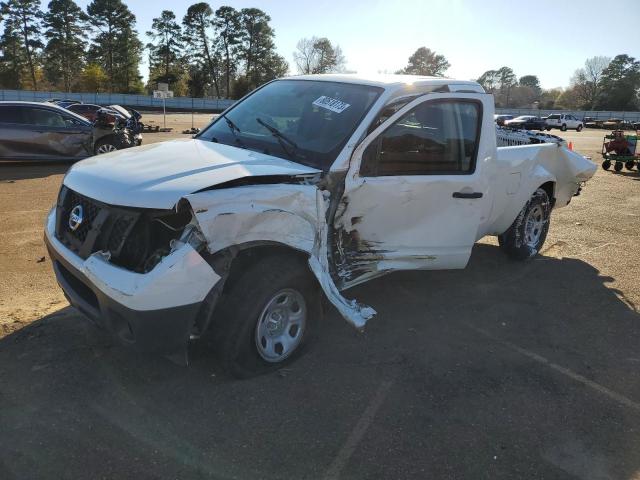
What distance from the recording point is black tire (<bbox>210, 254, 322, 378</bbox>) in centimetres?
318

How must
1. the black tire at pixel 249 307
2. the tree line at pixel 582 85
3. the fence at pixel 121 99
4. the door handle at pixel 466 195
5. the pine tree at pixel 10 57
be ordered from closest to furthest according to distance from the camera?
1. the black tire at pixel 249 307
2. the door handle at pixel 466 195
3. the fence at pixel 121 99
4. the pine tree at pixel 10 57
5. the tree line at pixel 582 85

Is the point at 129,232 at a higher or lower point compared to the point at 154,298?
higher

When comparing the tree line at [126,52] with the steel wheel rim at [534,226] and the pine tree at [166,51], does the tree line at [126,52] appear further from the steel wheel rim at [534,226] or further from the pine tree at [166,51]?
the steel wheel rim at [534,226]

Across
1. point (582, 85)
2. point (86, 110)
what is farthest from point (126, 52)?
point (582, 85)

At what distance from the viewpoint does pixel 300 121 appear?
408 centimetres

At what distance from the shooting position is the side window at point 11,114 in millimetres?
11938

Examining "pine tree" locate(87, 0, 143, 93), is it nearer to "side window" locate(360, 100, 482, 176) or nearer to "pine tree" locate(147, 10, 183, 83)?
"pine tree" locate(147, 10, 183, 83)

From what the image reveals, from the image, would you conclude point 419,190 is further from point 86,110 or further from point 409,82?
point 86,110

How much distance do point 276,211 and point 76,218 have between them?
1.31 metres

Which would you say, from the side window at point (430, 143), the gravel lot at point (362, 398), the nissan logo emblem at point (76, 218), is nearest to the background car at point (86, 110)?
the gravel lot at point (362, 398)

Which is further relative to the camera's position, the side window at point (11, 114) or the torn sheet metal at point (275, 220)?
the side window at point (11, 114)

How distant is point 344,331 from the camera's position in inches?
169

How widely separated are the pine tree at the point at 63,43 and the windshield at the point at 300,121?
8180cm

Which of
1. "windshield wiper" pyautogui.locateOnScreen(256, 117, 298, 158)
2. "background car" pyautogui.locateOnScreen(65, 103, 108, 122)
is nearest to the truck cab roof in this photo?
"windshield wiper" pyautogui.locateOnScreen(256, 117, 298, 158)
